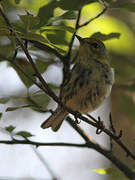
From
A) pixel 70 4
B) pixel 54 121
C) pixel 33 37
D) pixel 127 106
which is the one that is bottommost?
pixel 54 121

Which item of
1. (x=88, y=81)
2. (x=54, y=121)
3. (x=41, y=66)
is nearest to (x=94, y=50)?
(x=88, y=81)

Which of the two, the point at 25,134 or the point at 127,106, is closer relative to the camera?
the point at 25,134

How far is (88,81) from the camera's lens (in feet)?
11.0

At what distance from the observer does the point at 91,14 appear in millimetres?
3598

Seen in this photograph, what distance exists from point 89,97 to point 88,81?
18 cm

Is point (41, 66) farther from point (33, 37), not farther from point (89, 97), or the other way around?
point (33, 37)

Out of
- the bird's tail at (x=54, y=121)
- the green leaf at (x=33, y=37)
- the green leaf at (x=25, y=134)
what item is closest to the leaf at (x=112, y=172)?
the green leaf at (x=25, y=134)

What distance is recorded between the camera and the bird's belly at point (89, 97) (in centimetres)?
337

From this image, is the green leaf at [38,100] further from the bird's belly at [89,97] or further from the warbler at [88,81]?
the bird's belly at [89,97]

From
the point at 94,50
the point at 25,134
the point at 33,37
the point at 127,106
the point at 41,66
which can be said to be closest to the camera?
the point at 33,37

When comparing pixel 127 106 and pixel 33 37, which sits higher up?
pixel 33 37

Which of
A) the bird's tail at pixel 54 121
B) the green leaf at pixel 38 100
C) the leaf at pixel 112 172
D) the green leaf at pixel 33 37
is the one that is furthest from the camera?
the bird's tail at pixel 54 121

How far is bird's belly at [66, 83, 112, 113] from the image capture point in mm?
3367

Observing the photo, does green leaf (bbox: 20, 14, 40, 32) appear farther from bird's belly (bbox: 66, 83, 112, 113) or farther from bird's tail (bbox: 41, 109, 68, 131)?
bird's tail (bbox: 41, 109, 68, 131)
